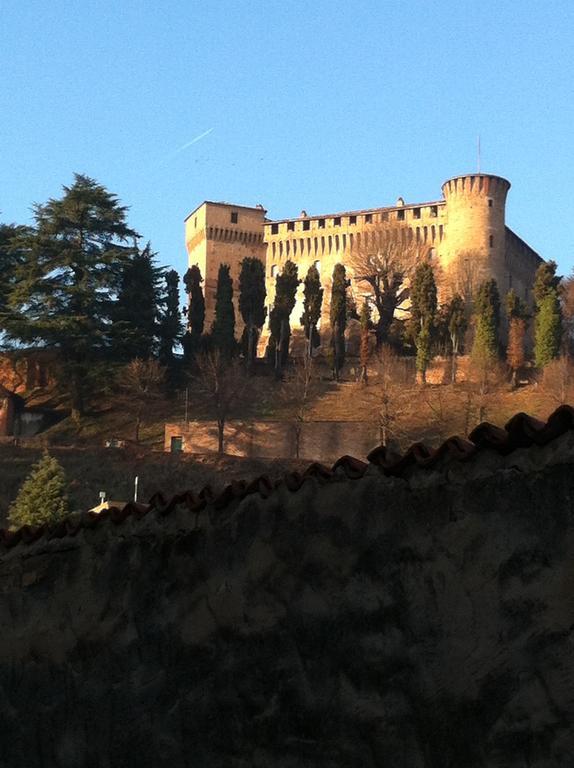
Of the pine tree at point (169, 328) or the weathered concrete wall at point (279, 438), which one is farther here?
the pine tree at point (169, 328)

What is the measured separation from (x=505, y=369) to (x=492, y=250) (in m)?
19.5

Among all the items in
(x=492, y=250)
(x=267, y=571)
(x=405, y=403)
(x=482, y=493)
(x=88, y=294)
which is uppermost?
(x=492, y=250)

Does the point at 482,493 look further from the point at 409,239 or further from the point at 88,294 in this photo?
the point at 409,239

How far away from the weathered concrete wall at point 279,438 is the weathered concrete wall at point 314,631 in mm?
43565

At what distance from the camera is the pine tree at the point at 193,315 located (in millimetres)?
59875

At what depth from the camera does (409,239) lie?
256 feet

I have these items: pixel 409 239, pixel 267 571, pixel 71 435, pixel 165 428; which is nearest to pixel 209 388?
pixel 165 428

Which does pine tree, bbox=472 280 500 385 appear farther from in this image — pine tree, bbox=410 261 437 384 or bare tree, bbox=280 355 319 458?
bare tree, bbox=280 355 319 458

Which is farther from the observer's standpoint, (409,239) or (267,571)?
(409,239)

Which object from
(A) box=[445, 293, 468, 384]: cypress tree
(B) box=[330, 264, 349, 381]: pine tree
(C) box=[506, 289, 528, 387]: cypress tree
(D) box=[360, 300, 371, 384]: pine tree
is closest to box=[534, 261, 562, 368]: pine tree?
(C) box=[506, 289, 528, 387]: cypress tree

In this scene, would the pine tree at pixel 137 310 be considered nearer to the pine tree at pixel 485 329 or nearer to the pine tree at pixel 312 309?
the pine tree at pixel 312 309

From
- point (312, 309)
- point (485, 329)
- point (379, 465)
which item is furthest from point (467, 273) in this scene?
point (379, 465)

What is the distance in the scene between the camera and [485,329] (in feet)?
198

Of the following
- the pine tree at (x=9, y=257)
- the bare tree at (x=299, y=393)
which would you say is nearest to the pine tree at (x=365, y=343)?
the bare tree at (x=299, y=393)
